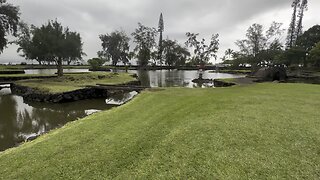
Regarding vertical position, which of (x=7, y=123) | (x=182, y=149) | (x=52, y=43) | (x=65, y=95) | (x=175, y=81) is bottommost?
(x=7, y=123)

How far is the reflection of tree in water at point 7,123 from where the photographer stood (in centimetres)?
1046

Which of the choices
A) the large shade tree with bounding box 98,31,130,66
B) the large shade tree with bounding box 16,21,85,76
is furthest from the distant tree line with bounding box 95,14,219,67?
the large shade tree with bounding box 16,21,85,76

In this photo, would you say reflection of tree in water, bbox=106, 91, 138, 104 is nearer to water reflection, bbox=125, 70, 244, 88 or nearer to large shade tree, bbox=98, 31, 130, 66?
water reflection, bbox=125, 70, 244, 88

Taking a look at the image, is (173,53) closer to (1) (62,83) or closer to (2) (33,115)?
(1) (62,83)

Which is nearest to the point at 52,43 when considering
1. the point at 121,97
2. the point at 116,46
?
the point at 121,97

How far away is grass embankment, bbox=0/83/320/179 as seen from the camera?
16.6ft

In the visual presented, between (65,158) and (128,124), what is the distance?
10.1 ft

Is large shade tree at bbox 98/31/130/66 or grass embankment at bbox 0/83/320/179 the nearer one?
grass embankment at bbox 0/83/320/179

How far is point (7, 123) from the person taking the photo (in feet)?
44.7

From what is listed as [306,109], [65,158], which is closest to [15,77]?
[65,158]

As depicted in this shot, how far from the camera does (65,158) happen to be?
5.88 m

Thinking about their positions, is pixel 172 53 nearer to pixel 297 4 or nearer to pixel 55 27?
pixel 297 4

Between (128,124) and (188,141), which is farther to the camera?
(128,124)

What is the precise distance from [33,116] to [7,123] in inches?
67.7
